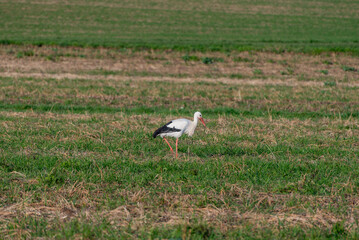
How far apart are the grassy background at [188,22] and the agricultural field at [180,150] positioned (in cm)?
1439

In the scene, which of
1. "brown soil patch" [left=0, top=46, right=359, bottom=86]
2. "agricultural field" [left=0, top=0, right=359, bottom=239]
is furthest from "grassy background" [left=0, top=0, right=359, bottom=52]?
"agricultural field" [left=0, top=0, right=359, bottom=239]

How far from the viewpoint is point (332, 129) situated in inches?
533

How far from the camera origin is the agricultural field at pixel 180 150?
21.6 ft

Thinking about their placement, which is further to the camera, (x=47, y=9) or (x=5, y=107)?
(x=47, y=9)

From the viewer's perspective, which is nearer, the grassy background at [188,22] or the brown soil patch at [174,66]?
the brown soil patch at [174,66]

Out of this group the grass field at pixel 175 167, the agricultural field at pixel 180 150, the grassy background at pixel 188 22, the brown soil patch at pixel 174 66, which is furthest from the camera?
the grassy background at pixel 188 22

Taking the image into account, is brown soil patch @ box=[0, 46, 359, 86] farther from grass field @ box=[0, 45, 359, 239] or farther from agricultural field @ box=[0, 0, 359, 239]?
grass field @ box=[0, 45, 359, 239]

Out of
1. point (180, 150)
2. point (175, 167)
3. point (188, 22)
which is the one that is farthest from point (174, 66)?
point (188, 22)

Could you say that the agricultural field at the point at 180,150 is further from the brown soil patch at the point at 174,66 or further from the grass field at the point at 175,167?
the brown soil patch at the point at 174,66

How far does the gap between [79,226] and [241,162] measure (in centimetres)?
421

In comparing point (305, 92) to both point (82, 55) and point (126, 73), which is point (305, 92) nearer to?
point (126, 73)

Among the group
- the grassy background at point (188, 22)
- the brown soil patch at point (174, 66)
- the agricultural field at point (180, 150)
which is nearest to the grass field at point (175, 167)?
the agricultural field at point (180, 150)

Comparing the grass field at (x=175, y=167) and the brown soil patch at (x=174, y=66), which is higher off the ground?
the grass field at (x=175, y=167)

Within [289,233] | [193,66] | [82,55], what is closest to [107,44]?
[82,55]
